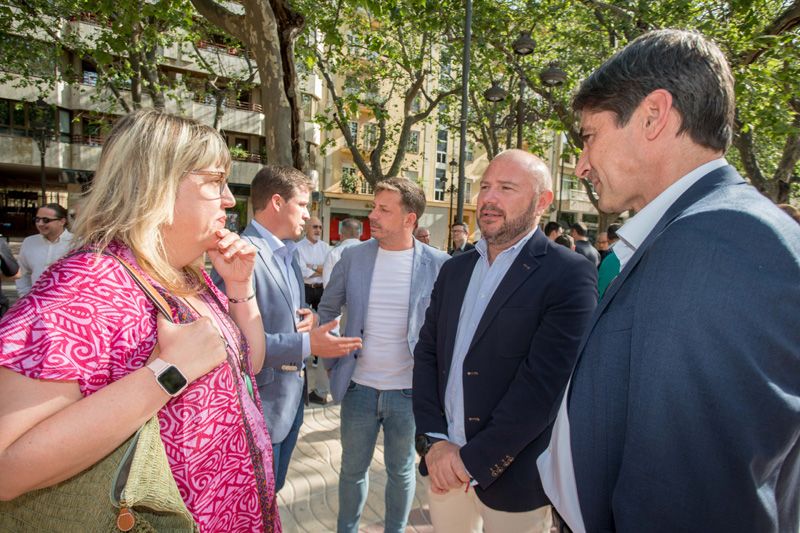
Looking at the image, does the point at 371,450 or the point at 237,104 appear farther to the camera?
the point at 237,104

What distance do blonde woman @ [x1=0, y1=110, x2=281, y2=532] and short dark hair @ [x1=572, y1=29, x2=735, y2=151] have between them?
1271mm

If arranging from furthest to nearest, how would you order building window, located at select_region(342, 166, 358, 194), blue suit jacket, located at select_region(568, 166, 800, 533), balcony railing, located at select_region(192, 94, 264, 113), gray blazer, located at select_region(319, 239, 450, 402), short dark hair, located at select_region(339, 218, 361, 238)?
building window, located at select_region(342, 166, 358, 194), balcony railing, located at select_region(192, 94, 264, 113), short dark hair, located at select_region(339, 218, 361, 238), gray blazer, located at select_region(319, 239, 450, 402), blue suit jacket, located at select_region(568, 166, 800, 533)

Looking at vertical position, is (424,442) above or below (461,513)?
above

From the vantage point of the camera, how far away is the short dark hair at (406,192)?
10.9 feet

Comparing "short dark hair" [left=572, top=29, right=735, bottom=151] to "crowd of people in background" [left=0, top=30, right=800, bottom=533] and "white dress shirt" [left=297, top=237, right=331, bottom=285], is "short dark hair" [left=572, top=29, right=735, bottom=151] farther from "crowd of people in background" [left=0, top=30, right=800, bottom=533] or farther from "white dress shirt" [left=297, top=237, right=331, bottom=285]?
"white dress shirt" [left=297, top=237, right=331, bottom=285]

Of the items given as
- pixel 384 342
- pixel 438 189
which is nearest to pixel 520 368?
pixel 384 342

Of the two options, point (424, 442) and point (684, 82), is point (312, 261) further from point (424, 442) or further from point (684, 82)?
point (684, 82)

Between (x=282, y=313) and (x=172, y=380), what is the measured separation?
1460 millimetres

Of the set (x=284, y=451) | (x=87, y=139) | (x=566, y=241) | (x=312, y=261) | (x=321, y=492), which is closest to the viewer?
(x=284, y=451)

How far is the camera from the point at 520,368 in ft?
6.95

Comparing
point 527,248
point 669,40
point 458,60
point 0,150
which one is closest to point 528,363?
point 527,248

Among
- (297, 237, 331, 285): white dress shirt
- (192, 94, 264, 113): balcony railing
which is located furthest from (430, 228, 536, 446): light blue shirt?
(192, 94, 264, 113): balcony railing

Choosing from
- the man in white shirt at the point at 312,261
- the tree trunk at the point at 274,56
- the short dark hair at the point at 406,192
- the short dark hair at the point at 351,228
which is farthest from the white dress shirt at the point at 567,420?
the man in white shirt at the point at 312,261

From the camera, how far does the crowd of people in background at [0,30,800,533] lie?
3.09 feet
